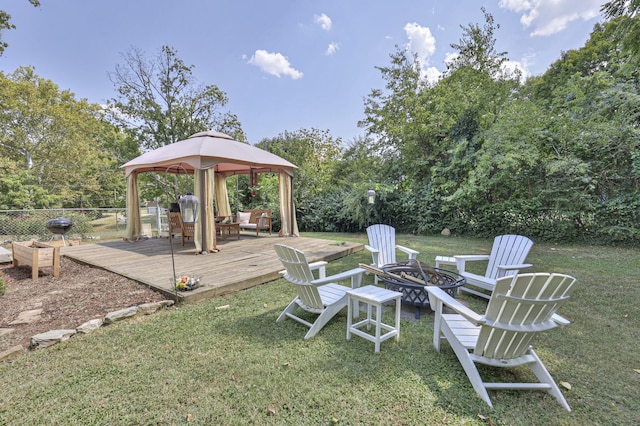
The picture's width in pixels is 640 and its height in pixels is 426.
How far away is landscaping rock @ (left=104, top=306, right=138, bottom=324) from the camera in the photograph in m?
2.92

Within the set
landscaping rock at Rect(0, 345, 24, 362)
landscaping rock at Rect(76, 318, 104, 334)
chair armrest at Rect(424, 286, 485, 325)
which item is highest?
chair armrest at Rect(424, 286, 485, 325)

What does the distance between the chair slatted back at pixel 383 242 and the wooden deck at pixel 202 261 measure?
134 centimetres

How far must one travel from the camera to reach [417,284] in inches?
123

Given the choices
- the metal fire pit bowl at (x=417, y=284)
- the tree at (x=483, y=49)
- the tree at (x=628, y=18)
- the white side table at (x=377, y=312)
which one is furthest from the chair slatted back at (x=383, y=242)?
the tree at (x=483, y=49)

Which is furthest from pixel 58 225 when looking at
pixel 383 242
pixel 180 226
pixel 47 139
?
pixel 47 139

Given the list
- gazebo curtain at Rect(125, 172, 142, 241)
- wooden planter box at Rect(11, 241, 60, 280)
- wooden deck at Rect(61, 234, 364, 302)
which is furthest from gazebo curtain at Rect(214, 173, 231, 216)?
wooden planter box at Rect(11, 241, 60, 280)

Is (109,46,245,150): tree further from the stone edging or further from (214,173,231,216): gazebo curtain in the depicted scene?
the stone edging

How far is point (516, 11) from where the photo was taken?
11.1m

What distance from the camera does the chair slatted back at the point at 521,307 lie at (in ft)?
5.86

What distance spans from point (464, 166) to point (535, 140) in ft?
6.00

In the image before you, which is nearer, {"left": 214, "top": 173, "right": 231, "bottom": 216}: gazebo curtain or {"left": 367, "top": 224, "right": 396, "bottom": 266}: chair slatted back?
{"left": 367, "top": 224, "right": 396, "bottom": 266}: chair slatted back

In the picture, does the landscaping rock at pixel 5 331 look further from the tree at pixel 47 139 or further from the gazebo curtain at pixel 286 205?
the tree at pixel 47 139

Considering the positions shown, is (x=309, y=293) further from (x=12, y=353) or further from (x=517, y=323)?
(x=12, y=353)

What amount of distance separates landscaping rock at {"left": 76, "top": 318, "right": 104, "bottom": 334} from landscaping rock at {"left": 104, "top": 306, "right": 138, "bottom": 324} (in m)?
0.06
